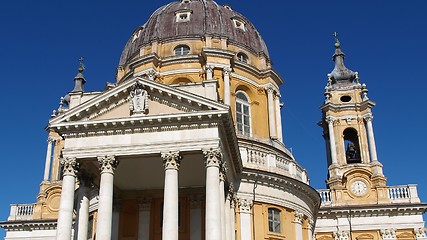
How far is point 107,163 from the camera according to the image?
2172 cm

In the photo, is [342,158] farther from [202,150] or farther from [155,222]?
[202,150]

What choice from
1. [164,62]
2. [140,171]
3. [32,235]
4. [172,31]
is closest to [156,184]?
[140,171]

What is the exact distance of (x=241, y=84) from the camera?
33.2 meters

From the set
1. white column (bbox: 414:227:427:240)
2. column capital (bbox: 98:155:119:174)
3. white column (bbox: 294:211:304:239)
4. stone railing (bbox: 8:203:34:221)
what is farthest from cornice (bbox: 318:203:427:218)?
stone railing (bbox: 8:203:34:221)

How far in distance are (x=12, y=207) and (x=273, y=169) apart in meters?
22.1

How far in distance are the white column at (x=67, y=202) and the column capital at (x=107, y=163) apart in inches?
43.6

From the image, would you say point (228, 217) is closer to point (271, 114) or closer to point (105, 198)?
point (105, 198)

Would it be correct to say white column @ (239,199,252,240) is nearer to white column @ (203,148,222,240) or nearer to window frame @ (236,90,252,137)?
white column @ (203,148,222,240)

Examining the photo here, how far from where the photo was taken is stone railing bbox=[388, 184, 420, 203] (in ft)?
123

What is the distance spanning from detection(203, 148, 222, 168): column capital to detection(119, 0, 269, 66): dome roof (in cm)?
1378

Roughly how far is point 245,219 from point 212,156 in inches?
241

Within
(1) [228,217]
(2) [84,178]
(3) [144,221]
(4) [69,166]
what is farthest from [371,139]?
(4) [69,166]

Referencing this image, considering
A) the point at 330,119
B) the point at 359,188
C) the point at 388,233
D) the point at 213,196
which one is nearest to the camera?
the point at 213,196

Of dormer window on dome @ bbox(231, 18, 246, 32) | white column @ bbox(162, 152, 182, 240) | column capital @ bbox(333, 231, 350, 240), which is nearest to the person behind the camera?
white column @ bbox(162, 152, 182, 240)
